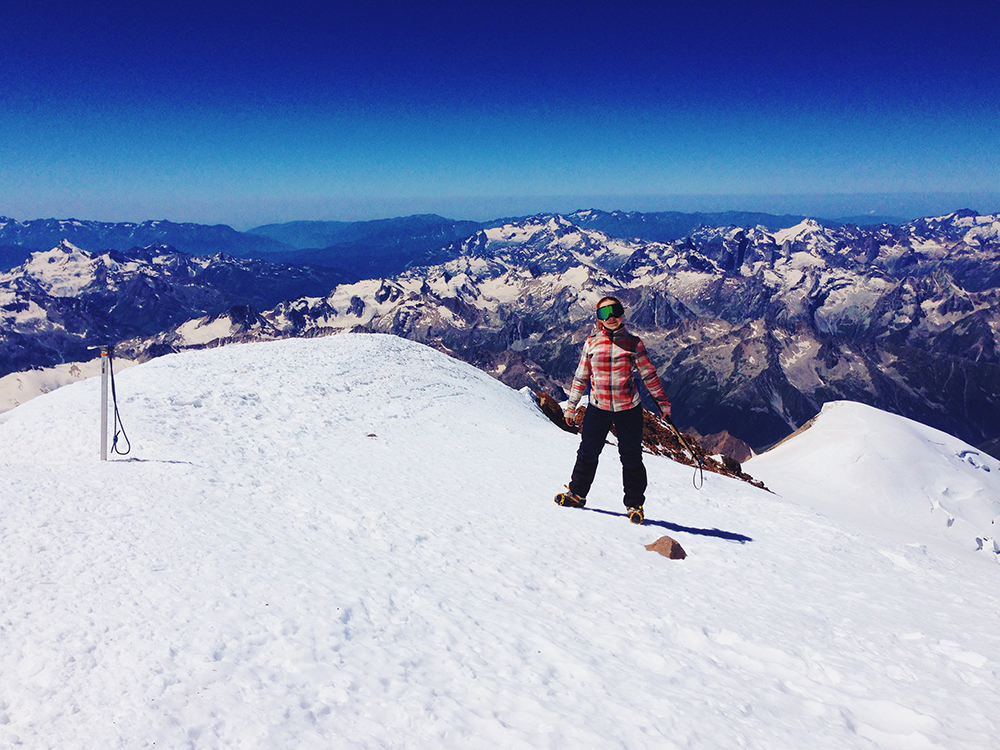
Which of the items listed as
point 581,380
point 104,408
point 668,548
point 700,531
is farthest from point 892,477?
point 104,408

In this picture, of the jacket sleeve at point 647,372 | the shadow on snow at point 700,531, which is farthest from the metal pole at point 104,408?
the jacket sleeve at point 647,372

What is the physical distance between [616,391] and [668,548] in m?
3.15

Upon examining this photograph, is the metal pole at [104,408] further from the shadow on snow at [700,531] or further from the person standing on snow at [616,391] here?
the shadow on snow at [700,531]

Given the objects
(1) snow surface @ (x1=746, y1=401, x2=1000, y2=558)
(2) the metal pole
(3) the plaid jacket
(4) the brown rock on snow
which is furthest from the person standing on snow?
(1) snow surface @ (x1=746, y1=401, x2=1000, y2=558)

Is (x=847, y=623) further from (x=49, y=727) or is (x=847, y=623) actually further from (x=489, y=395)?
(x=489, y=395)

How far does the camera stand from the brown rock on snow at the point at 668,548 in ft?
33.3

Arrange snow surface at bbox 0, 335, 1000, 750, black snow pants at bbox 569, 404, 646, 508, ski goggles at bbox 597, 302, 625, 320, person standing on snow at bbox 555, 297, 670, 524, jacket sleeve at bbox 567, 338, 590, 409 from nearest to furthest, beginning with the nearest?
snow surface at bbox 0, 335, 1000, 750 < ski goggles at bbox 597, 302, 625, 320 < person standing on snow at bbox 555, 297, 670, 524 < jacket sleeve at bbox 567, 338, 590, 409 < black snow pants at bbox 569, 404, 646, 508

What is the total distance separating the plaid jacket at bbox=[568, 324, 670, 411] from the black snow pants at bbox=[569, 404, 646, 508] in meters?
0.25

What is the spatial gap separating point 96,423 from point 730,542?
1699cm

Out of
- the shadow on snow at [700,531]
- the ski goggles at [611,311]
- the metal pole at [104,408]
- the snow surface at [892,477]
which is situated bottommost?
the snow surface at [892,477]

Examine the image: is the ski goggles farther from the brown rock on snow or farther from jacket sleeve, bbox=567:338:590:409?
the brown rock on snow

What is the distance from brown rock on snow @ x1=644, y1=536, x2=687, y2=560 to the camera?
10.2 metres

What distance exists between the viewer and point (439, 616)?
706 cm

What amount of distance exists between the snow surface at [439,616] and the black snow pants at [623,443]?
35.4 inches
